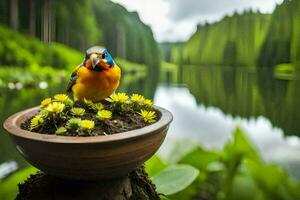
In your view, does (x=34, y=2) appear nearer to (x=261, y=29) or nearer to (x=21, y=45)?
(x=21, y=45)

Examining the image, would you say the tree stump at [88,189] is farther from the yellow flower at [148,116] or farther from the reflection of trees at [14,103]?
the reflection of trees at [14,103]

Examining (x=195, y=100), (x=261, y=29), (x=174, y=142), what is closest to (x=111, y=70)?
(x=174, y=142)

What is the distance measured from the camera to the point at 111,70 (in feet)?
1.99

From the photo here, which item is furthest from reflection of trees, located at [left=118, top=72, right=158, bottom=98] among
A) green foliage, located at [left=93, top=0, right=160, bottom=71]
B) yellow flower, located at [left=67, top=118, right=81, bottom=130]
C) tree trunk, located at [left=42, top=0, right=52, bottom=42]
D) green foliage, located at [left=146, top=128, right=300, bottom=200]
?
yellow flower, located at [left=67, top=118, right=81, bottom=130]

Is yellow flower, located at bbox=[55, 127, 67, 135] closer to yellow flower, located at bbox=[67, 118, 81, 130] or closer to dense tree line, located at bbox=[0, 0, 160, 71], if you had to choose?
yellow flower, located at bbox=[67, 118, 81, 130]

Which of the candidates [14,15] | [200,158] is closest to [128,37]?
[14,15]

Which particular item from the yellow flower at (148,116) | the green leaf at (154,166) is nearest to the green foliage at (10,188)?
the green leaf at (154,166)

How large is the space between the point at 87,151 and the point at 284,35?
1.26m

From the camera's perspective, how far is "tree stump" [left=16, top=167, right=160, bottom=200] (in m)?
0.57

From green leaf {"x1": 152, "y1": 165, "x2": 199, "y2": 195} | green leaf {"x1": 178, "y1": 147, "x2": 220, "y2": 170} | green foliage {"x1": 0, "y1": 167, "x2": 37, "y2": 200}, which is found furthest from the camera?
green leaf {"x1": 178, "y1": 147, "x2": 220, "y2": 170}

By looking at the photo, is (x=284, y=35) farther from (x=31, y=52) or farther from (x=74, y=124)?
(x=74, y=124)

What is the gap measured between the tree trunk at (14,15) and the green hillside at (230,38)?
771 millimetres

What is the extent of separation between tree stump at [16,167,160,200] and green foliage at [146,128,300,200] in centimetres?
29

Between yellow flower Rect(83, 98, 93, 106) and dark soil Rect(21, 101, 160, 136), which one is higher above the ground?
yellow flower Rect(83, 98, 93, 106)
